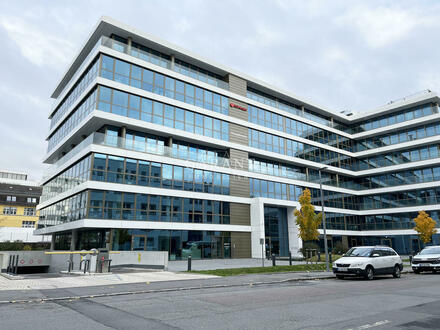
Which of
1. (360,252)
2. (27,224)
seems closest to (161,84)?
(360,252)

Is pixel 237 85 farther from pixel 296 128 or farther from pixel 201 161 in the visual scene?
pixel 201 161

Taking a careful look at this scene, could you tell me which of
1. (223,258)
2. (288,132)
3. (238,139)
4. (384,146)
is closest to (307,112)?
(288,132)

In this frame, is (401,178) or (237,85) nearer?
(237,85)

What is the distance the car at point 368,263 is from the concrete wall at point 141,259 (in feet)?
35.9

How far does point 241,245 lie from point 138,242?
11.0m

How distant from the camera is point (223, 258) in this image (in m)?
32.1

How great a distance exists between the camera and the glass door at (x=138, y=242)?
89.1 feet

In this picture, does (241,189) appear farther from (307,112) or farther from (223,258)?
(307,112)

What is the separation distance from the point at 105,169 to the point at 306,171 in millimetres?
26664

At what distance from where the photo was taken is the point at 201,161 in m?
32.8

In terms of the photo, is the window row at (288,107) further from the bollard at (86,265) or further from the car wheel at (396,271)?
the bollard at (86,265)

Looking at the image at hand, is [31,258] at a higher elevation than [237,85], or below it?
below

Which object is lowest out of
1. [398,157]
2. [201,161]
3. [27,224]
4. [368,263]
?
[368,263]

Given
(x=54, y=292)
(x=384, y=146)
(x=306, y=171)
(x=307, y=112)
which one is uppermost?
(x=307, y=112)
